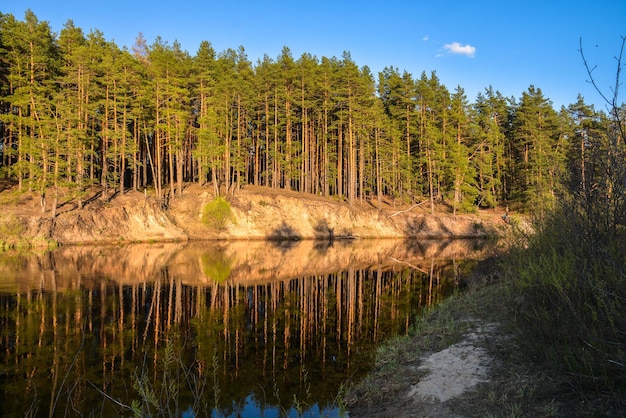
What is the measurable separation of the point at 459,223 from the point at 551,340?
5072cm

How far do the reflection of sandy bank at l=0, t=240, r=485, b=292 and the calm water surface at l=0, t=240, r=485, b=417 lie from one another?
0.16 meters

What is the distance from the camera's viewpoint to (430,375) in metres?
7.51

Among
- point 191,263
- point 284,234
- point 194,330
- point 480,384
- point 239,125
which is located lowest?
point 194,330

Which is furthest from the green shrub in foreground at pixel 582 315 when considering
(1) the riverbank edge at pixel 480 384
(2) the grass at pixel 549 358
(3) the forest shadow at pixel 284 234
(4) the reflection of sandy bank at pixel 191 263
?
(3) the forest shadow at pixel 284 234

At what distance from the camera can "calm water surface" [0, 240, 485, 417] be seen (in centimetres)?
757

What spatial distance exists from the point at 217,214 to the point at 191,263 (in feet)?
59.0

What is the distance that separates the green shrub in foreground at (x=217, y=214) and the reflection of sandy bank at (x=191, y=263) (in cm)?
561

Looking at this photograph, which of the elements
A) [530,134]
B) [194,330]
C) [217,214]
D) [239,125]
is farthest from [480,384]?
[530,134]

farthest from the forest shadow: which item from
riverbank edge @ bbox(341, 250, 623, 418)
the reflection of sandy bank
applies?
riverbank edge @ bbox(341, 250, 623, 418)

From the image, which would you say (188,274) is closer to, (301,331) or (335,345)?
(301,331)

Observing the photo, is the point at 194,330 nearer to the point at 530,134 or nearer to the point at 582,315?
the point at 582,315

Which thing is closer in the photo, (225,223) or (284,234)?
(225,223)

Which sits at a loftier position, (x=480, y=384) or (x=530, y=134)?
(x=530, y=134)

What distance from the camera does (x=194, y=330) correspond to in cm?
1207
